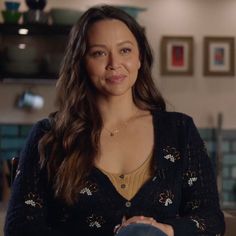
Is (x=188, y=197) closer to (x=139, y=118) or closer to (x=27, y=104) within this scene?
(x=139, y=118)

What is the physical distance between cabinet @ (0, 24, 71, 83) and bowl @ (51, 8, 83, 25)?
1.6 inches

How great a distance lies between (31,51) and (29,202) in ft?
6.67

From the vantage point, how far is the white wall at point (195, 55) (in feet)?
12.0

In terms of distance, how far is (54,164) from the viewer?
4.90 ft

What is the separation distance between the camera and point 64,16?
11.3 ft

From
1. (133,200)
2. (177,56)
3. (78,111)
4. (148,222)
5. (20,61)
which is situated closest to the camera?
(148,222)

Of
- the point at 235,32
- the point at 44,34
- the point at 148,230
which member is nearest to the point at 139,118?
the point at 148,230

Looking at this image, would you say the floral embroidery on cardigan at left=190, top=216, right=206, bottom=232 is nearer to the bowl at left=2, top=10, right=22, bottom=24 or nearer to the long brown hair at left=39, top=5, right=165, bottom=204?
the long brown hair at left=39, top=5, right=165, bottom=204

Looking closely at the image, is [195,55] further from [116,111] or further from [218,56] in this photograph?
[116,111]

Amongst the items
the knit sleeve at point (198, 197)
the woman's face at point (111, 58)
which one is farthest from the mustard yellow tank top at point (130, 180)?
the woman's face at point (111, 58)

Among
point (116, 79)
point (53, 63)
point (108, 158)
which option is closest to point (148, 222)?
point (108, 158)

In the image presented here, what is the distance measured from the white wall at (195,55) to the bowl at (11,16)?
1.59ft

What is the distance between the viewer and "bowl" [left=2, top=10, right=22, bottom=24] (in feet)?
11.1

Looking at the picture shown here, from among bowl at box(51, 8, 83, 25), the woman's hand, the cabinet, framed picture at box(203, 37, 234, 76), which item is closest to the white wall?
framed picture at box(203, 37, 234, 76)
